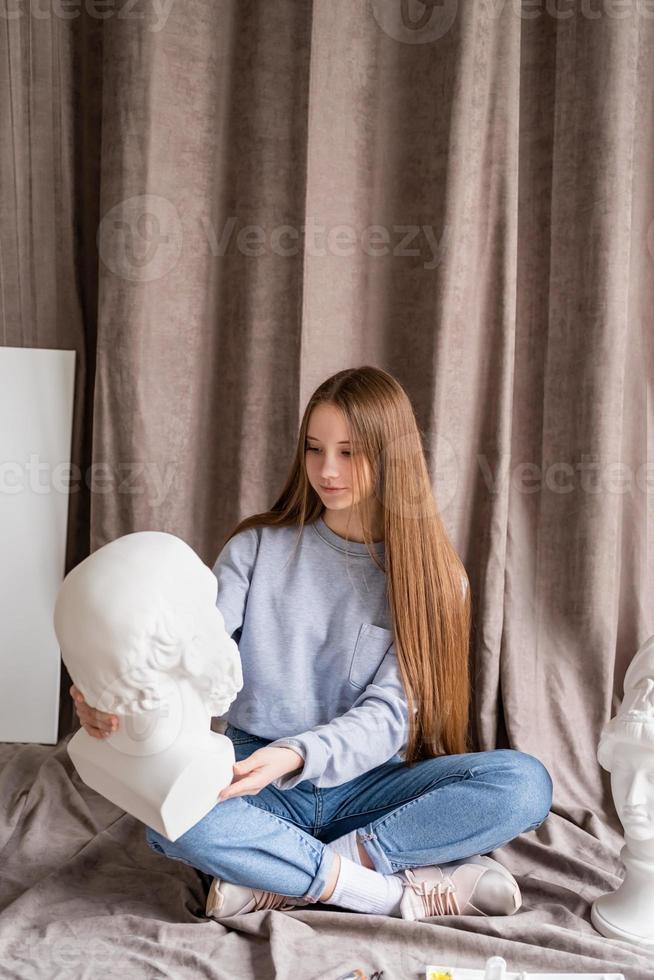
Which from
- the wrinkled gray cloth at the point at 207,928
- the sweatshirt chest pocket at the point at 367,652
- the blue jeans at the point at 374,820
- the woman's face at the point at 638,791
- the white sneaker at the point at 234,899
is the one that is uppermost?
the sweatshirt chest pocket at the point at 367,652

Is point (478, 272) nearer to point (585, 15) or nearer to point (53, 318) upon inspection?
point (585, 15)

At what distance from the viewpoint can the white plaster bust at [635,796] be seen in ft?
4.77

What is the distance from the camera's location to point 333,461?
1650 mm

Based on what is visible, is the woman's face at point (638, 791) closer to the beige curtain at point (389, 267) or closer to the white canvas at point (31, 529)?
the beige curtain at point (389, 267)

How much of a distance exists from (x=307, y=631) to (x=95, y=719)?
1.63 feet

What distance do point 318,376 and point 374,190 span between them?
47 centimetres

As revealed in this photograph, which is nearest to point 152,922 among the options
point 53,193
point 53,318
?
point 53,318

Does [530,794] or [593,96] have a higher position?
[593,96]

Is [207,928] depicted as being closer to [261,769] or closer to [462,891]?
[261,769]

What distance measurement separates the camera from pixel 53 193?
7.41ft

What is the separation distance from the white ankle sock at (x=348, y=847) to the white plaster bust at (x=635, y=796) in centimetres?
40

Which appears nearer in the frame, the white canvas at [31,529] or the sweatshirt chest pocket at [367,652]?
the sweatshirt chest pocket at [367,652]

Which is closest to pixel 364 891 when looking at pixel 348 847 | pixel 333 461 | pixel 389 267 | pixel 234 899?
pixel 348 847

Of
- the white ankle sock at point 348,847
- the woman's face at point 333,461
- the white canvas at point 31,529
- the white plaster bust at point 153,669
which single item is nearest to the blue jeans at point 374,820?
the white ankle sock at point 348,847
